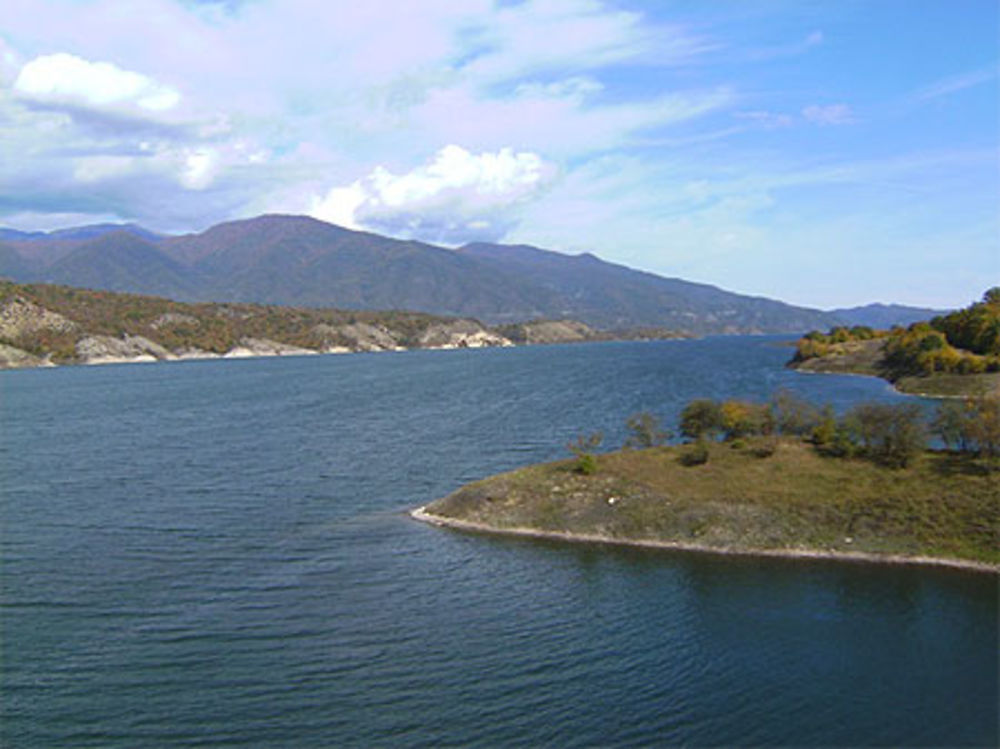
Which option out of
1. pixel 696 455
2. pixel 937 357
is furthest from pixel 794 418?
pixel 937 357

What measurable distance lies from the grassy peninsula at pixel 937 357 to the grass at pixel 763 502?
219ft

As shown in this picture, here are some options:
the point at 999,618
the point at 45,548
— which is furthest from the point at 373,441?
the point at 999,618

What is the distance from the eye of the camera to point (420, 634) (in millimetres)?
35500

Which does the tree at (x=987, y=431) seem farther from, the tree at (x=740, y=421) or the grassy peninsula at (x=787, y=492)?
the tree at (x=740, y=421)

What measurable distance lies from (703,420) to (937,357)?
314 feet

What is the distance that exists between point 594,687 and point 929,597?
68.6 feet

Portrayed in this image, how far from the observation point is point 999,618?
36.5m

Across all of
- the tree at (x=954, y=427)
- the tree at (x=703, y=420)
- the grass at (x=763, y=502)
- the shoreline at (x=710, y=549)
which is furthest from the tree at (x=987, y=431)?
the tree at (x=703, y=420)

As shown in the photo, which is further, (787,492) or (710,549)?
(787,492)

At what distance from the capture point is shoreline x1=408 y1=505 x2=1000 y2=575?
4350 cm

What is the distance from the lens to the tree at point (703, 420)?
64688 millimetres

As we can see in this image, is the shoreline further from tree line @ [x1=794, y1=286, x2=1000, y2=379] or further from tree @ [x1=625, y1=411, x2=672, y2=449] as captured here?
tree line @ [x1=794, y1=286, x2=1000, y2=379]

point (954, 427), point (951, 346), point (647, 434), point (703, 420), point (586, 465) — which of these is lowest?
point (586, 465)

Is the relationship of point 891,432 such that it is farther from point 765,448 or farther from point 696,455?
point 696,455
